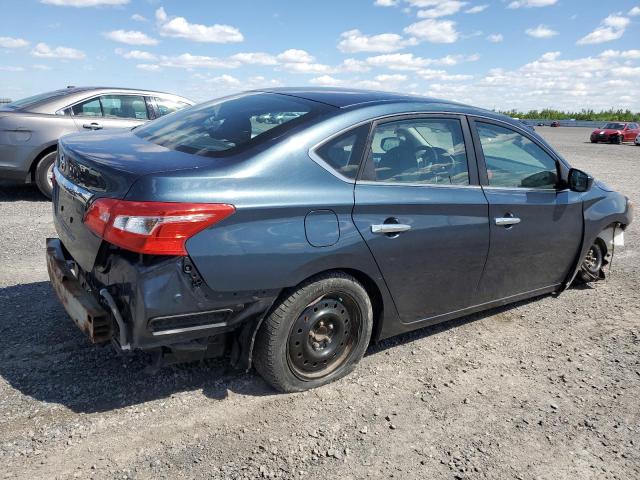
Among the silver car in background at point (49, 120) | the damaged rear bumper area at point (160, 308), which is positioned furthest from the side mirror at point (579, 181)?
the silver car in background at point (49, 120)

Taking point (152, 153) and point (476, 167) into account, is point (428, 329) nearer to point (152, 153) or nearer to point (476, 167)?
point (476, 167)

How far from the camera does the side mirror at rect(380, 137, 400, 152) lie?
3.08 meters

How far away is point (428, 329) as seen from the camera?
13.1 ft

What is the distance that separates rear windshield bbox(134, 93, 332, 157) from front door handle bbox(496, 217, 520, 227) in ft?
4.64

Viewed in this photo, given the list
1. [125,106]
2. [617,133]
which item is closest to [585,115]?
[617,133]

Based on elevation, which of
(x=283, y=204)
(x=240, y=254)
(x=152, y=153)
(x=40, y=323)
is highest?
(x=152, y=153)

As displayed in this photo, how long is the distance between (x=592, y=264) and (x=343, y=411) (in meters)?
3.36

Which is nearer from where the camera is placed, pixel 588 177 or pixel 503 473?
pixel 503 473

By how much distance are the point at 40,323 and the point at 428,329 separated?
2764 mm

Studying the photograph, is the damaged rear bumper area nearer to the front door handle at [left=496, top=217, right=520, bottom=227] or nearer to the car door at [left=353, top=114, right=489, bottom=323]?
the car door at [left=353, top=114, right=489, bottom=323]

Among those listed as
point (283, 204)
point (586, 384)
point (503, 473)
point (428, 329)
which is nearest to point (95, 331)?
point (283, 204)

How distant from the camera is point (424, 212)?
3137 millimetres

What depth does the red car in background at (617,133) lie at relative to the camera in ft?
111

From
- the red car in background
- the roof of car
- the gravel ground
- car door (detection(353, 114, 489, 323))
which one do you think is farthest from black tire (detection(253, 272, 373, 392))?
the red car in background
